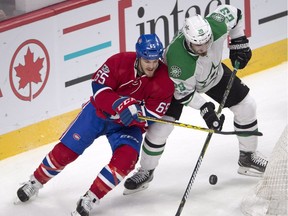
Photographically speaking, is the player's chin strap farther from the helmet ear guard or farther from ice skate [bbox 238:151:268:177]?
ice skate [bbox 238:151:268:177]

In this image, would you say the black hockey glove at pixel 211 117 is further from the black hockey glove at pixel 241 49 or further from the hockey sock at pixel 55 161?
the hockey sock at pixel 55 161

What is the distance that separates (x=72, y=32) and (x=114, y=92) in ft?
4.11

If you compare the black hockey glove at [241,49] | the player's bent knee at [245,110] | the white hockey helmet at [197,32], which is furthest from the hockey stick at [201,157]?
the white hockey helmet at [197,32]

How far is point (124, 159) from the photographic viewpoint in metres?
5.73

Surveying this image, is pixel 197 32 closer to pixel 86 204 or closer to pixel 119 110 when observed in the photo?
pixel 119 110

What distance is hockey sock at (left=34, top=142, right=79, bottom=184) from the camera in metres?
5.93

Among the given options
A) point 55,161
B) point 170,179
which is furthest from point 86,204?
point 170,179

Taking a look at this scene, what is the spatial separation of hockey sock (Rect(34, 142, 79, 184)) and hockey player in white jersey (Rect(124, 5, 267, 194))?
1.36ft

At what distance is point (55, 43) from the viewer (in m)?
Answer: 6.82

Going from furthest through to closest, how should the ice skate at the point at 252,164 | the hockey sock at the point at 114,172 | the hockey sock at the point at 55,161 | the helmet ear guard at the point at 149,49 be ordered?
the ice skate at the point at 252,164 → the hockey sock at the point at 55,161 → the hockey sock at the point at 114,172 → the helmet ear guard at the point at 149,49

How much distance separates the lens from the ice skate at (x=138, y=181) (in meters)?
6.16

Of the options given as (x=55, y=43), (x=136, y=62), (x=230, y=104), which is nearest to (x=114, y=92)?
(x=136, y=62)

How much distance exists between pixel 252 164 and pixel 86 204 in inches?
43.1

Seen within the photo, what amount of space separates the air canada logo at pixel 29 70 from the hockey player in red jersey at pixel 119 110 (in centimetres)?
85
